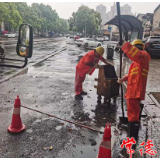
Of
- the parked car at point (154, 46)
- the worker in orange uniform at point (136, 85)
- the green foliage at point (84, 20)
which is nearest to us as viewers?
the worker in orange uniform at point (136, 85)

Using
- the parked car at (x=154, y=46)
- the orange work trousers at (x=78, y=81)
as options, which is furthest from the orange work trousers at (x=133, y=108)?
the parked car at (x=154, y=46)

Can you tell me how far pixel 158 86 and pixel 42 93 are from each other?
4.48 meters

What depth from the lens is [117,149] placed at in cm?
319

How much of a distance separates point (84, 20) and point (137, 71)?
54383mm

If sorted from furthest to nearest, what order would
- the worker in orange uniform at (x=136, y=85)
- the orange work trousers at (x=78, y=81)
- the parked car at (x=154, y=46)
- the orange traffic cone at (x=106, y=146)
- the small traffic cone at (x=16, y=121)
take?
the parked car at (x=154, y=46) → the orange work trousers at (x=78, y=81) → the small traffic cone at (x=16, y=121) → the worker in orange uniform at (x=136, y=85) → the orange traffic cone at (x=106, y=146)

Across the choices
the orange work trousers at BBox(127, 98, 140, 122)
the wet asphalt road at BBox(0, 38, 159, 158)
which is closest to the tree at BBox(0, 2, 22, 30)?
the wet asphalt road at BBox(0, 38, 159, 158)

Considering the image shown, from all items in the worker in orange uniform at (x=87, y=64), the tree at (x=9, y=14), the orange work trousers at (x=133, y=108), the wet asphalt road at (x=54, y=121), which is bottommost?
the wet asphalt road at (x=54, y=121)

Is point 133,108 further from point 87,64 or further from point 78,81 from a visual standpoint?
point 78,81

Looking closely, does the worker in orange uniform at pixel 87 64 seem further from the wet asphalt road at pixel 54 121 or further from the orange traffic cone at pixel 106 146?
the orange traffic cone at pixel 106 146

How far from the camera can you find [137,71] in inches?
124

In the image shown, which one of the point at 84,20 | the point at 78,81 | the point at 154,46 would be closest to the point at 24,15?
the point at 84,20

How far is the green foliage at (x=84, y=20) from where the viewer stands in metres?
54.9

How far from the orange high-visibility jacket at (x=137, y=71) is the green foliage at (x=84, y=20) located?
178ft

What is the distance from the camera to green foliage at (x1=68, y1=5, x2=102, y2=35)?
54.9 metres
